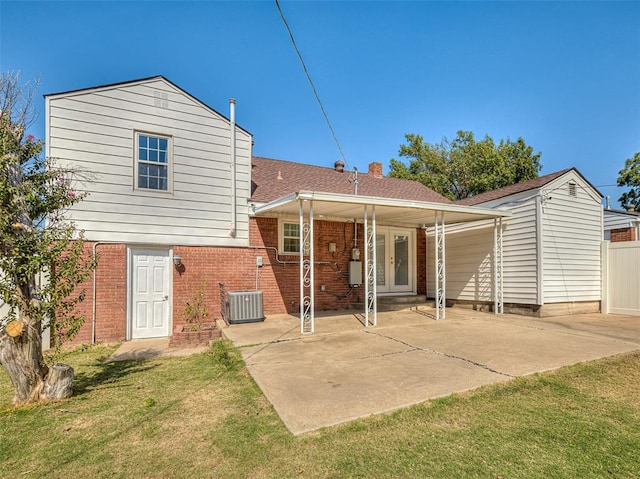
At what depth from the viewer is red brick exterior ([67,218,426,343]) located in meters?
7.52

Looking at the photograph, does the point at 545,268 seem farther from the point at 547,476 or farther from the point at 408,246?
the point at 547,476

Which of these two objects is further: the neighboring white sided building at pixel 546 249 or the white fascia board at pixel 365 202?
the neighboring white sided building at pixel 546 249

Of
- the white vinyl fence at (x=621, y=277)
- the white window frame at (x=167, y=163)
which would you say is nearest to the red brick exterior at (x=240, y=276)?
the white window frame at (x=167, y=163)

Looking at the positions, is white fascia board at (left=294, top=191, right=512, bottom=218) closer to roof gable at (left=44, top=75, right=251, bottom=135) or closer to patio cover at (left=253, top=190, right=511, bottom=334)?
patio cover at (left=253, top=190, right=511, bottom=334)

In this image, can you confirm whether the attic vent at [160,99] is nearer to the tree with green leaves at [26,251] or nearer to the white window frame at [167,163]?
the white window frame at [167,163]

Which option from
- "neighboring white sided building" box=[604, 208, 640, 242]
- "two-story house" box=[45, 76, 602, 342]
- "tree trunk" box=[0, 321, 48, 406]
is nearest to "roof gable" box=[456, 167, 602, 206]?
"two-story house" box=[45, 76, 602, 342]

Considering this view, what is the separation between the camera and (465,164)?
28406mm

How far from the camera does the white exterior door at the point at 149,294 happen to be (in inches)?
310

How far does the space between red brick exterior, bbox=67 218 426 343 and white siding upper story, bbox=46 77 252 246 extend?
0.35 m

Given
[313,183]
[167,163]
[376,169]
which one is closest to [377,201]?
[313,183]

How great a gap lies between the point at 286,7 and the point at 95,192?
558cm

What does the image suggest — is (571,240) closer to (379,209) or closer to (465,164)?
(379,209)

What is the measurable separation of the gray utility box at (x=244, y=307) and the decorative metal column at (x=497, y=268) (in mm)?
6863

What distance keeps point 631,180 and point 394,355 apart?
20865mm
